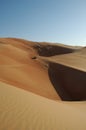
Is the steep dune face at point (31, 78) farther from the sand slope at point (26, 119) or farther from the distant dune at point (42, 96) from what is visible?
the sand slope at point (26, 119)

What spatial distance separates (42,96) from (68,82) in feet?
18.4

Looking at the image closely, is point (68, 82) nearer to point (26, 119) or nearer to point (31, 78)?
point (31, 78)

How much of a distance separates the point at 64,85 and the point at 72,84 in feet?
2.01

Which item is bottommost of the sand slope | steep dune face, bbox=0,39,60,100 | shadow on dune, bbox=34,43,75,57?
shadow on dune, bbox=34,43,75,57

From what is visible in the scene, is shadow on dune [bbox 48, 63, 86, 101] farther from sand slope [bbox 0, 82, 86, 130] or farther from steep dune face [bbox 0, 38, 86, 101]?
sand slope [bbox 0, 82, 86, 130]

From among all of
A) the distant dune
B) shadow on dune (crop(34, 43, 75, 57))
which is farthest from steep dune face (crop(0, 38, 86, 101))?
shadow on dune (crop(34, 43, 75, 57))

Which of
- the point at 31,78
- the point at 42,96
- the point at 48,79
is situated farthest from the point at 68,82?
the point at 42,96

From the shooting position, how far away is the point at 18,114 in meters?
6.46

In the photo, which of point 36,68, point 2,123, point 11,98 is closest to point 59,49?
point 36,68

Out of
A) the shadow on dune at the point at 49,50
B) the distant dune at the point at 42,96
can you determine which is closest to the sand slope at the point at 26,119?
the distant dune at the point at 42,96

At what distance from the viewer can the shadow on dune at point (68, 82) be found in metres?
16.5

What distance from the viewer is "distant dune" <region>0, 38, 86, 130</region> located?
6.24m

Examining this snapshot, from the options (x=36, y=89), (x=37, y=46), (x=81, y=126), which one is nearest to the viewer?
(x=81, y=126)

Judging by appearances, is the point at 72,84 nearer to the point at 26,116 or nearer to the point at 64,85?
the point at 64,85
